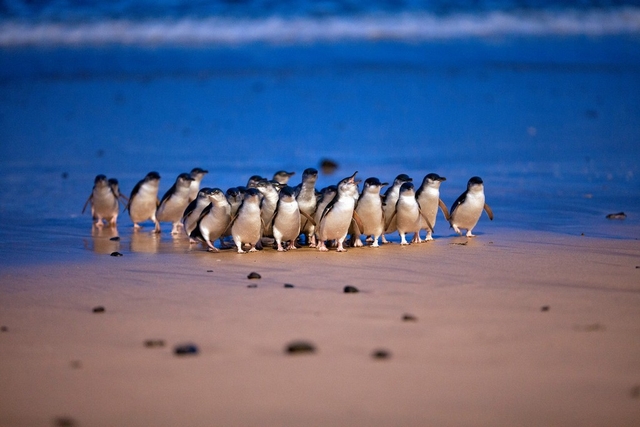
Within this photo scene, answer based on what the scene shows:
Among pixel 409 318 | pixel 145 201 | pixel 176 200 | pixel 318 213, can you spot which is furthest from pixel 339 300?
pixel 145 201

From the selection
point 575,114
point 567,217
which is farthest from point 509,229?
point 575,114

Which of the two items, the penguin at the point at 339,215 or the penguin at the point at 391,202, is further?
the penguin at the point at 391,202

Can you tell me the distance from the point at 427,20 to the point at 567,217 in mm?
28192

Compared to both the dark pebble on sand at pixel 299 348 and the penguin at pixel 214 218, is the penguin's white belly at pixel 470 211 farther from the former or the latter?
the dark pebble on sand at pixel 299 348

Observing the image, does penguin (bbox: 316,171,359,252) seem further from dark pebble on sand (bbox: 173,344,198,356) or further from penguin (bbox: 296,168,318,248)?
dark pebble on sand (bbox: 173,344,198,356)

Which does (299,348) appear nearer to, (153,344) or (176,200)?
(153,344)

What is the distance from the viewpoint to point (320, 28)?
37094 mm

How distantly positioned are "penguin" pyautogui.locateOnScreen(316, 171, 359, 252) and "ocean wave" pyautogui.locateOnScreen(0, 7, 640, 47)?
1085 inches

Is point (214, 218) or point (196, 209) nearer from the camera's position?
point (214, 218)

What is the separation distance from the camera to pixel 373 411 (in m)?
4.23

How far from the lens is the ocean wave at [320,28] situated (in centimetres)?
3566

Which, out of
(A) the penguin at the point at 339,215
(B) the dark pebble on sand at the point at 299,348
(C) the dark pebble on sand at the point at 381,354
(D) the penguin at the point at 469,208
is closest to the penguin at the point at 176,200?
(A) the penguin at the point at 339,215

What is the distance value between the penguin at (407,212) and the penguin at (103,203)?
3.40m

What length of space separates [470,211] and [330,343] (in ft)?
14.0
